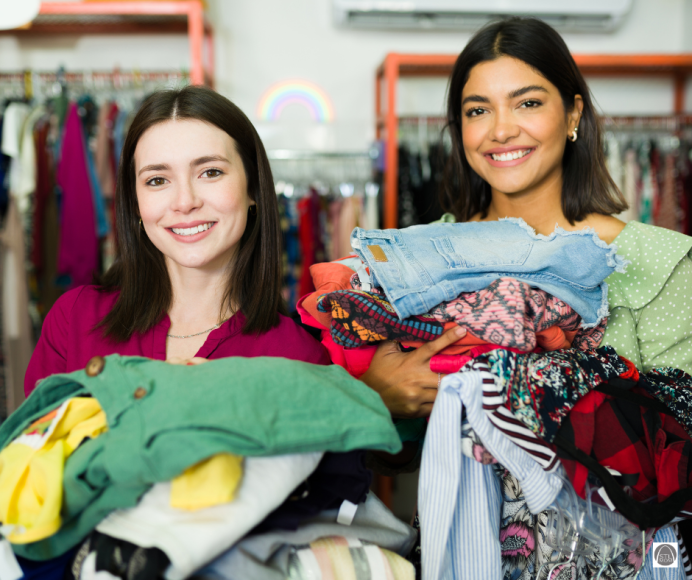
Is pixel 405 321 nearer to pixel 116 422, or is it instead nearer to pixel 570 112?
pixel 116 422

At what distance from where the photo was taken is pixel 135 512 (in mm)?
703

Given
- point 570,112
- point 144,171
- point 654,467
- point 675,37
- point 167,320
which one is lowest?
point 654,467

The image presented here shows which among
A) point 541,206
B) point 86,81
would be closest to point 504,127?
point 541,206

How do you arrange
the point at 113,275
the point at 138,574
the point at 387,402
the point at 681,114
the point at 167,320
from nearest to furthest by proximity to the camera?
the point at 138,574
the point at 387,402
the point at 167,320
the point at 113,275
the point at 681,114

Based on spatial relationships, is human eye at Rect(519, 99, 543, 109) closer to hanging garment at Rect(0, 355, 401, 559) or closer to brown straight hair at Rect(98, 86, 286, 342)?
brown straight hair at Rect(98, 86, 286, 342)

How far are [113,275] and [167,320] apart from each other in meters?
0.23

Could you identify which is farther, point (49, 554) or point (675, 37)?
point (675, 37)

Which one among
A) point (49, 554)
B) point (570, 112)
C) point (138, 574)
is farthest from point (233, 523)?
point (570, 112)

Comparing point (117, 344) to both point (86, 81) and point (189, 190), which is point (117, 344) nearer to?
point (189, 190)

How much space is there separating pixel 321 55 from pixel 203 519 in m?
3.24

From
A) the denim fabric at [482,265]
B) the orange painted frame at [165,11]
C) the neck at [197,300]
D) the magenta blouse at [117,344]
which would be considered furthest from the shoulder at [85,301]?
the orange painted frame at [165,11]

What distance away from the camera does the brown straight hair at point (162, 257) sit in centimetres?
125

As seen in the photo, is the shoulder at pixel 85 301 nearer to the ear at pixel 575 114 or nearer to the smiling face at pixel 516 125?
the smiling face at pixel 516 125

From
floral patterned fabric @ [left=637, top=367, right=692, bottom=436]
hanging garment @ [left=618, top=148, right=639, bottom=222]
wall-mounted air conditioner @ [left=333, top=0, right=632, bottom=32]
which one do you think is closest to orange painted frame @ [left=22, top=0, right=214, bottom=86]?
wall-mounted air conditioner @ [left=333, top=0, right=632, bottom=32]
